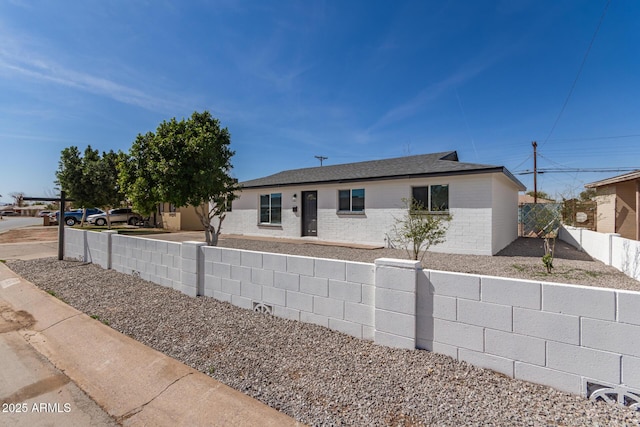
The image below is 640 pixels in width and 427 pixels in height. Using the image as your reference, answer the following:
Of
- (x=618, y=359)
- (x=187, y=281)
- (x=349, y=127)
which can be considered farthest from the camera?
(x=349, y=127)

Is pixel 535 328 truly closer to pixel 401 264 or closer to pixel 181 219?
pixel 401 264

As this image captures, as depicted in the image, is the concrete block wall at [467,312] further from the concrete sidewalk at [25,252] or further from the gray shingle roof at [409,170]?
the concrete sidewalk at [25,252]

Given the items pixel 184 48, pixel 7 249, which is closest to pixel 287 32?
pixel 184 48

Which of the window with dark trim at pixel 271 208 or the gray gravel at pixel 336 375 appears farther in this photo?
the window with dark trim at pixel 271 208

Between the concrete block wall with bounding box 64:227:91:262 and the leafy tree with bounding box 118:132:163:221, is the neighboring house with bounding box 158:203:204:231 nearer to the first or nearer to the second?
the concrete block wall with bounding box 64:227:91:262

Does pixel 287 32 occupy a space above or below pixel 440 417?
above

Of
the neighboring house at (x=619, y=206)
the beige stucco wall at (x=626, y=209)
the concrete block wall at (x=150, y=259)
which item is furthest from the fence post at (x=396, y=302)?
the beige stucco wall at (x=626, y=209)

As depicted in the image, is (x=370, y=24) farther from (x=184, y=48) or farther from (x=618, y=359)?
(x=618, y=359)

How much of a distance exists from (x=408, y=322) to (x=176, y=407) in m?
2.20

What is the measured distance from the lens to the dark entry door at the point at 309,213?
13.7 meters

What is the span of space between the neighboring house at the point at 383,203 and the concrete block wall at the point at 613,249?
2.52m

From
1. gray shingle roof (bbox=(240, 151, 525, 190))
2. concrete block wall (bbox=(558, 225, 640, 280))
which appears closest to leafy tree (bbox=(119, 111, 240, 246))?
gray shingle roof (bbox=(240, 151, 525, 190))

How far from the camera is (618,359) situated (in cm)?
203

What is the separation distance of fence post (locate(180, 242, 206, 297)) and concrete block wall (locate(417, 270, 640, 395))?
12.3 ft
